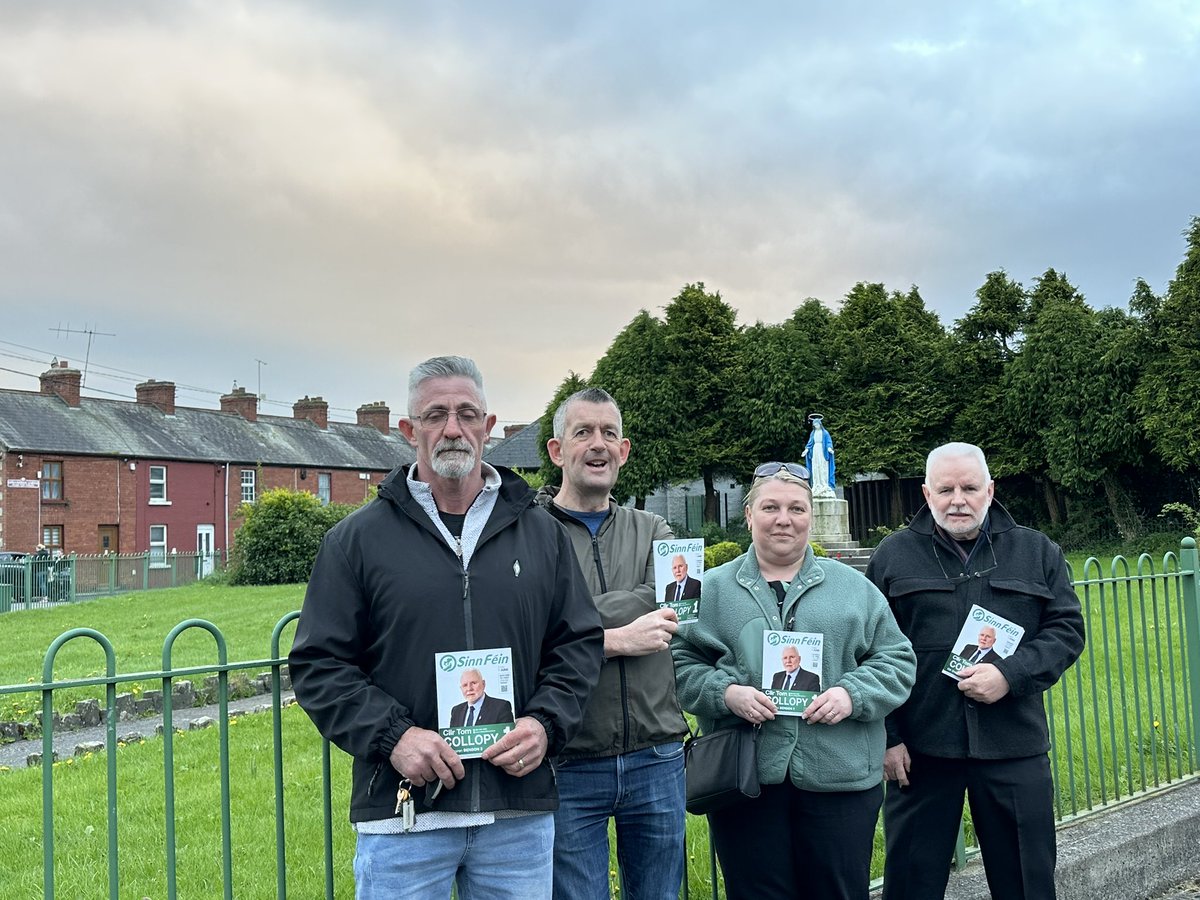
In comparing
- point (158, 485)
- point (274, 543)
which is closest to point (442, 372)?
point (274, 543)

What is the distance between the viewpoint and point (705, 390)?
38594 mm

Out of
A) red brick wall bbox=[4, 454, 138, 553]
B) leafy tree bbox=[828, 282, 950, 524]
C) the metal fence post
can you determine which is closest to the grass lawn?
the metal fence post

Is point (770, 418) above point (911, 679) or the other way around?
above

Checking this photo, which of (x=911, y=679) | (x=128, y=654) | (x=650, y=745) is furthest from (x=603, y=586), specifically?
(x=128, y=654)

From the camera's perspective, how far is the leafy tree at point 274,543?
28.7 metres

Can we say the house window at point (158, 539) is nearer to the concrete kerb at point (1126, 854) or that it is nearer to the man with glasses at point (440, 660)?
the concrete kerb at point (1126, 854)

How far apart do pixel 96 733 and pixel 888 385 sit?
29.6 metres

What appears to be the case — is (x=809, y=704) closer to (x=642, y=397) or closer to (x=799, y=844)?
(x=799, y=844)

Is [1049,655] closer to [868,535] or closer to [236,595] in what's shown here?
[236,595]

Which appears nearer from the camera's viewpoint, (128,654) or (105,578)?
(128,654)

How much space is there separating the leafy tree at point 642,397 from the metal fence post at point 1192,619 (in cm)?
2975

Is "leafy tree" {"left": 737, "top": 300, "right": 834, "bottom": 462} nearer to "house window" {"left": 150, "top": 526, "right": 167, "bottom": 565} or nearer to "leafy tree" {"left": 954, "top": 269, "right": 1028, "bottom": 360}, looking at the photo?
"leafy tree" {"left": 954, "top": 269, "right": 1028, "bottom": 360}

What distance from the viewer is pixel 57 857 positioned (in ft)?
18.9

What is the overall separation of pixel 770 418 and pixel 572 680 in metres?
34.0
